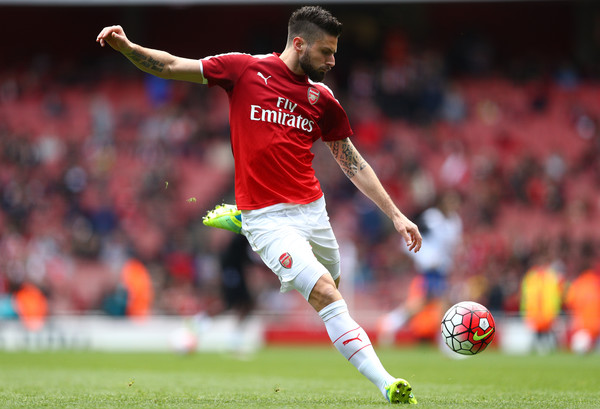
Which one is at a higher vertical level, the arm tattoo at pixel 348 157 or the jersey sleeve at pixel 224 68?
the jersey sleeve at pixel 224 68

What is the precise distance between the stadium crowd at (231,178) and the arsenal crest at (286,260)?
1393cm

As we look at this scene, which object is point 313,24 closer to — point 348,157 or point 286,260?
point 348,157

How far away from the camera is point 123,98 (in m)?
27.3

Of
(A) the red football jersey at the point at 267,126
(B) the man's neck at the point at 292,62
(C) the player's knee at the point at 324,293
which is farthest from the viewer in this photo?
(B) the man's neck at the point at 292,62

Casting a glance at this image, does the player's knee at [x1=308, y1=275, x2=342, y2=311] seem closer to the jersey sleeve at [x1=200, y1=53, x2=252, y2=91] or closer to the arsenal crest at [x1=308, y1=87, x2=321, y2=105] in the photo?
the arsenal crest at [x1=308, y1=87, x2=321, y2=105]

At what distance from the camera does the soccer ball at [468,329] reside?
6637mm

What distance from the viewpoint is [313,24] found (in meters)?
6.20

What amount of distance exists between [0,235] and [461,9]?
15.9 metres

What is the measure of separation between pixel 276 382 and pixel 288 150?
10.4 feet

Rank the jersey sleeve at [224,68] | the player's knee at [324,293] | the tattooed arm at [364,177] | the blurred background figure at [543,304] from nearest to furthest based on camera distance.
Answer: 1. the player's knee at [324,293]
2. the jersey sleeve at [224,68]
3. the tattooed arm at [364,177]
4. the blurred background figure at [543,304]

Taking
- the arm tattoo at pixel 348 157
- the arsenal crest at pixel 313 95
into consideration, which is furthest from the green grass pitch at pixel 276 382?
the arsenal crest at pixel 313 95

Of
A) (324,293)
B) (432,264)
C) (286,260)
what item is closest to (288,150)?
(286,260)

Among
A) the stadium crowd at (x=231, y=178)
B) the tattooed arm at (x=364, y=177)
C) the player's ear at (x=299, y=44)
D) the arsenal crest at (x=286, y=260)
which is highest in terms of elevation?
the stadium crowd at (x=231, y=178)

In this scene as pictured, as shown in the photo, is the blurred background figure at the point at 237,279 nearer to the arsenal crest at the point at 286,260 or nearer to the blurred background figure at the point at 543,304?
the blurred background figure at the point at 543,304
